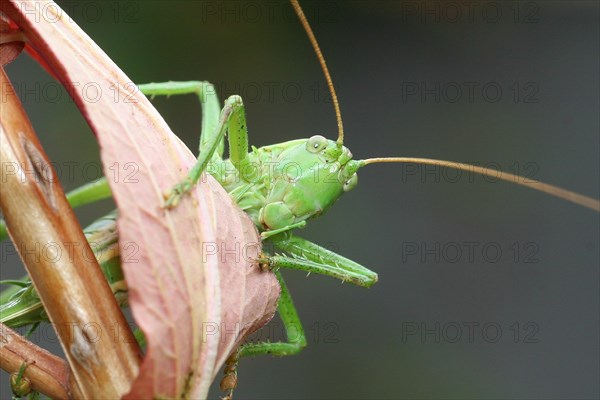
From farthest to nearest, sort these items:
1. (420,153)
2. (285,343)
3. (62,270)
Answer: (420,153) → (285,343) → (62,270)

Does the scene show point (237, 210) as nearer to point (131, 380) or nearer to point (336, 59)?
point (131, 380)

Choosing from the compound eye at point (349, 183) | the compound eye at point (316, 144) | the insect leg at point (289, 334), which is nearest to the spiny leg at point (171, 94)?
the compound eye at point (316, 144)

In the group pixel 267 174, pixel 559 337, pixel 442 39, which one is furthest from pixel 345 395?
pixel 442 39

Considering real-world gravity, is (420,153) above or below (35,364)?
below

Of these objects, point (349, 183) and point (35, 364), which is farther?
point (349, 183)

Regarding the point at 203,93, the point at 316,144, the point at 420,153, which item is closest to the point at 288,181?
the point at 316,144

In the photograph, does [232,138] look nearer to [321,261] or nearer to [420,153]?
[321,261]
